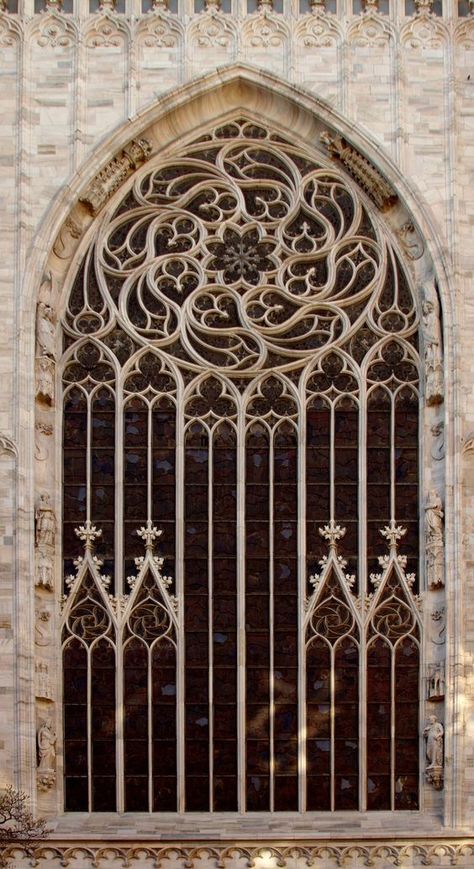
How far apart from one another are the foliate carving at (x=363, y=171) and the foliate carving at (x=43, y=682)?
25.7 feet

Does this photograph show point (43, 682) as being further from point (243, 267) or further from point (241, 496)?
point (243, 267)

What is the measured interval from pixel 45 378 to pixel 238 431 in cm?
270

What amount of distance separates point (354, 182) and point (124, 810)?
9165 mm

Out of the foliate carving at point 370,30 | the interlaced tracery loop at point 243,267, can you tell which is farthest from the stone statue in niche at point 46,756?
the foliate carving at point 370,30

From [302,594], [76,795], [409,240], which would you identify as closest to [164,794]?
[76,795]

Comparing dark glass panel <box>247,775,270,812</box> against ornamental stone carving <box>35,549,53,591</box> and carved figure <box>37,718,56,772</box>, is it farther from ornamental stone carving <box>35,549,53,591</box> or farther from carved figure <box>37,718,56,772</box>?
ornamental stone carving <box>35,549,53,591</box>

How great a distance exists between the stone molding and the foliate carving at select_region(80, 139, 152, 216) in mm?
8766

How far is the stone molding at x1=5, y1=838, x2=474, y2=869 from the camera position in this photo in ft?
104

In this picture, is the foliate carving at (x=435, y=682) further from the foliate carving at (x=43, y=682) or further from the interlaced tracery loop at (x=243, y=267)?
the foliate carving at (x=43, y=682)

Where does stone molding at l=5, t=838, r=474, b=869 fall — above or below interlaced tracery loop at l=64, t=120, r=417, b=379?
below

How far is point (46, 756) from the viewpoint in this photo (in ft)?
106

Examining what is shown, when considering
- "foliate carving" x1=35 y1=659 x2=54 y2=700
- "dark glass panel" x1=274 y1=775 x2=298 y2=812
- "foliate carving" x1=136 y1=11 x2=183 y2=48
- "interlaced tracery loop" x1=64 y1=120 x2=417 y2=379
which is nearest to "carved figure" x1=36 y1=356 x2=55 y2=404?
"interlaced tracery loop" x1=64 y1=120 x2=417 y2=379

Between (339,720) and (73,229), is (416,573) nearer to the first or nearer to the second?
(339,720)

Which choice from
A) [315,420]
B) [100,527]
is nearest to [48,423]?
[100,527]
